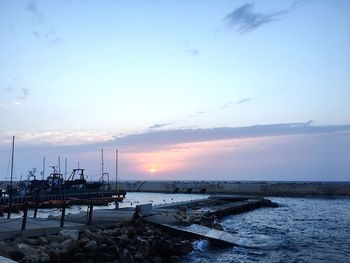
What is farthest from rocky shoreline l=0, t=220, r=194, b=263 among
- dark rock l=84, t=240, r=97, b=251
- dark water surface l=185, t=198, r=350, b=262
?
dark water surface l=185, t=198, r=350, b=262

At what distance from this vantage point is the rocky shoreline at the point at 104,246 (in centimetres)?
1261

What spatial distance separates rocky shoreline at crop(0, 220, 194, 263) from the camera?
41.4 ft

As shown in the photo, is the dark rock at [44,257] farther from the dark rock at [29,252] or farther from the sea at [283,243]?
the sea at [283,243]

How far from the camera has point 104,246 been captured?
1479cm

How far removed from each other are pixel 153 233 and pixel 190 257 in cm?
238

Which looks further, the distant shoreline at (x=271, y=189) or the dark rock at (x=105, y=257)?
the distant shoreline at (x=271, y=189)

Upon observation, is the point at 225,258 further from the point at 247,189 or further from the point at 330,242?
the point at 247,189

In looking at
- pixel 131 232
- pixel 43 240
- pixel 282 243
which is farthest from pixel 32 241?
pixel 282 243

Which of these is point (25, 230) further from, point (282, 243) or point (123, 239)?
point (282, 243)

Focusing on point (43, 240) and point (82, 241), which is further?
point (82, 241)

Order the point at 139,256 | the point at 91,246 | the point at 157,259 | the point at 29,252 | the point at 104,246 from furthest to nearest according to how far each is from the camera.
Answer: the point at 157,259 < the point at 139,256 < the point at 104,246 < the point at 91,246 < the point at 29,252

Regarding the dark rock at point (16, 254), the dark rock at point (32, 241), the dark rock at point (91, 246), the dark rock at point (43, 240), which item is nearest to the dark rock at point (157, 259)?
the dark rock at point (91, 246)

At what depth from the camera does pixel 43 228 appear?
15.1m

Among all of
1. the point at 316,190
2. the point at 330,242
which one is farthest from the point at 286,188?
the point at 330,242
